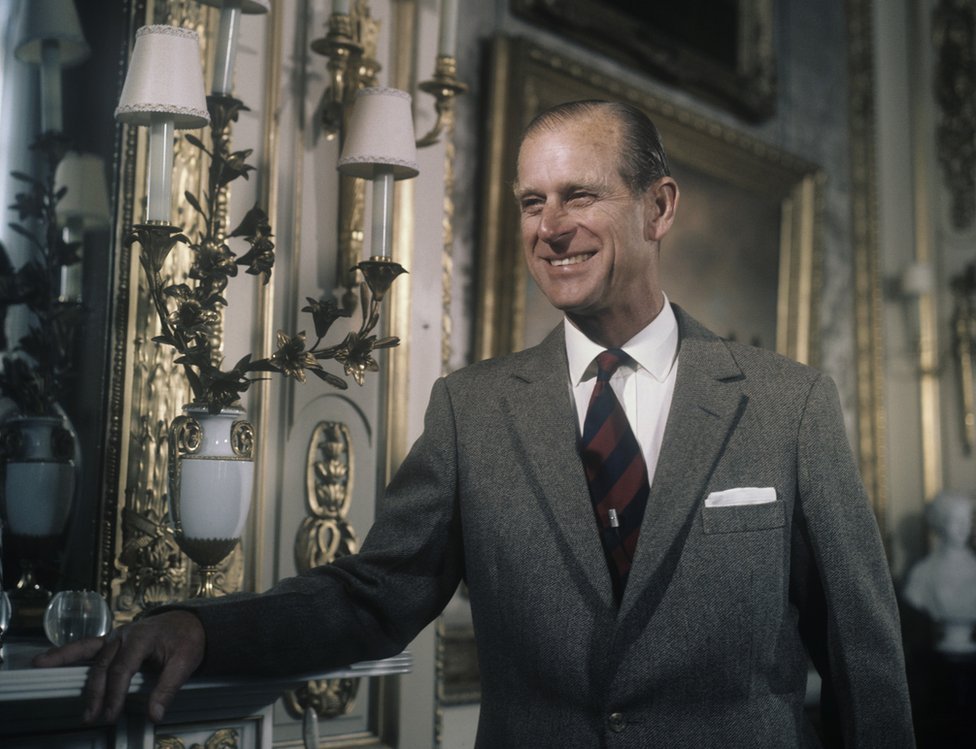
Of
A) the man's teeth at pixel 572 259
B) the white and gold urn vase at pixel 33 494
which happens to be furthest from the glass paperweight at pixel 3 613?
the man's teeth at pixel 572 259

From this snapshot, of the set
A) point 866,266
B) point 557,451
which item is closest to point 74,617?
point 557,451

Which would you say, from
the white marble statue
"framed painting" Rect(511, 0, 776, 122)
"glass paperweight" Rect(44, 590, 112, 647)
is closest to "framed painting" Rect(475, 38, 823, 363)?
"framed painting" Rect(511, 0, 776, 122)

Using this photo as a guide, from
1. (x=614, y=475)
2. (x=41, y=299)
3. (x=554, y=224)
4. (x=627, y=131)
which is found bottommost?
(x=614, y=475)

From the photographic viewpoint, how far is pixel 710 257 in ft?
11.8

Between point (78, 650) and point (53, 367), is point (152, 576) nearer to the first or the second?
point (53, 367)

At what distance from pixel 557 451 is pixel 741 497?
27 centimetres

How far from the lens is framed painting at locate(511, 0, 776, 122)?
125 inches

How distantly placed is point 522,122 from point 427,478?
5.06 feet

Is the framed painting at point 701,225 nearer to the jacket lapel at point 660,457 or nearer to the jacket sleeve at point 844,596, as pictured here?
the jacket lapel at point 660,457

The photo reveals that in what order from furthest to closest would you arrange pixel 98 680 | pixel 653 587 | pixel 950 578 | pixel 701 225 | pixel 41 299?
pixel 950 578, pixel 701 225, pixel 41 299, pixel 653 587, pixel 98 680

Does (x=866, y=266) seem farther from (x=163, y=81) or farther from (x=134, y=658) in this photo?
(x=134, y=658)

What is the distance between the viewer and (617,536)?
1557mm

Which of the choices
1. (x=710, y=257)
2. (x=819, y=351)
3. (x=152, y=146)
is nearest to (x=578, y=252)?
(x=152, y=146)

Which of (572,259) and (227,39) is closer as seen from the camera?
(572,259)
